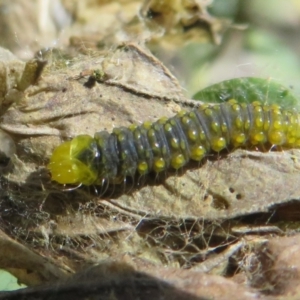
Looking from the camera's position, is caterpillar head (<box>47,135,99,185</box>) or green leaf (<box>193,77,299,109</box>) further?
green leaf (<box>193,77,299,109</box>)

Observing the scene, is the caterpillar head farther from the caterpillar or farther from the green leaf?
the green leaf

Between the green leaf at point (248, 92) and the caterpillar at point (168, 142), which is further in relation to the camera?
the green leaf at point (248, 92)

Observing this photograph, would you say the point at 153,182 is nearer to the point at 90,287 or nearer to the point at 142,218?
the point at 142,218

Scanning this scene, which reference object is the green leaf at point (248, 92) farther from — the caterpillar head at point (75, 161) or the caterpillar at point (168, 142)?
the caterpillar head at point (75, 161)

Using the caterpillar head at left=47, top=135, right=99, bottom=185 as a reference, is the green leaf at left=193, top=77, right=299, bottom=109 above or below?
above


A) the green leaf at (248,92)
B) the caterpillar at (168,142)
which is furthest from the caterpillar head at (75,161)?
the green leaf at (248,92)

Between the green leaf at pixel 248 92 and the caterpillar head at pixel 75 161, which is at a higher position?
the green leaf at pixel 248 92

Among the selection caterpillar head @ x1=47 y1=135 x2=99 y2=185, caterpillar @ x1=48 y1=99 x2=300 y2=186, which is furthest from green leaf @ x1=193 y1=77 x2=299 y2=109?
caterpillar head @ x1=47 y1=135 x2=99 y2=185
